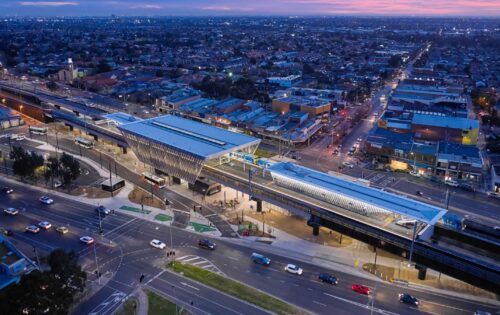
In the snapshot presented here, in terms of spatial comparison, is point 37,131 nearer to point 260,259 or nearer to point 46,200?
point 46,200

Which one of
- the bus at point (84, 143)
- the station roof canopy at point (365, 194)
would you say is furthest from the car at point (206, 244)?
the bus at point (84, 143)

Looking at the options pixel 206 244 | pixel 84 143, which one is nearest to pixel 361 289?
pixel 206 244

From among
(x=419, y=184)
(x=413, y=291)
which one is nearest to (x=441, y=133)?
(x=419, y=184)

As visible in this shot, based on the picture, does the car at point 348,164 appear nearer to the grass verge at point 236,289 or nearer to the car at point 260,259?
the car at point 260,259

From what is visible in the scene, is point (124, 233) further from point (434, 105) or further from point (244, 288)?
point (434, 105)

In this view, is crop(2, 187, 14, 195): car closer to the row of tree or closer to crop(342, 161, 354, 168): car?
the row of tree
